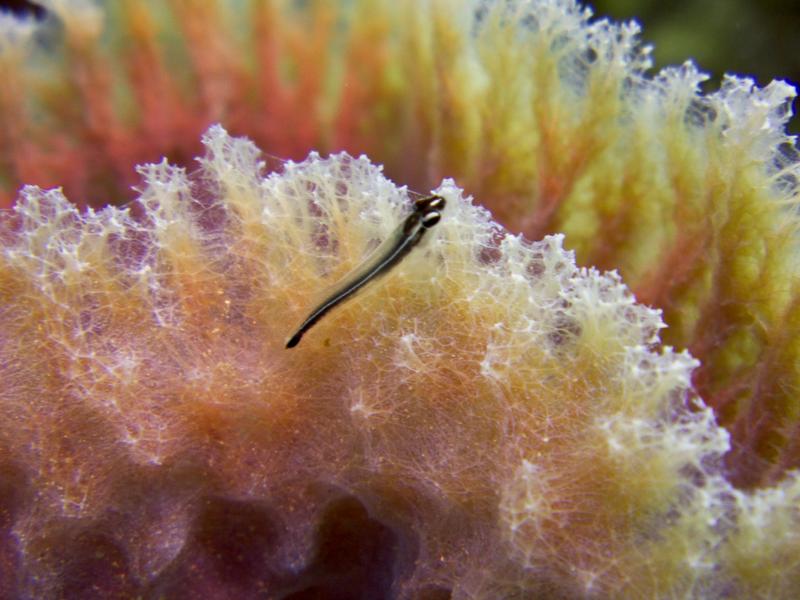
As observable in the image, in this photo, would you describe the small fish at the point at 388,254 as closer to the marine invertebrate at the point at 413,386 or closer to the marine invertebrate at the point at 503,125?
the marine invertebrate at the point at 413,386

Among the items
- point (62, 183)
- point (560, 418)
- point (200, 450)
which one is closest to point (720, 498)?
point (560, 418)

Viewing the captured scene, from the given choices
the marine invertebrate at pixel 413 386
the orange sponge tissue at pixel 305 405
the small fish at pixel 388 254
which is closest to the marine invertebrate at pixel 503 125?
the marine invertebrate at pixel 413 386

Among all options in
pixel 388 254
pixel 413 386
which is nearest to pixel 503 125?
pixel 388 254

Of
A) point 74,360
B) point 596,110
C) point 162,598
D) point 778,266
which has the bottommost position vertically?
point 162,598

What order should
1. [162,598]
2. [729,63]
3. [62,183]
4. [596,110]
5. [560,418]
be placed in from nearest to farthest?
[560,418], [162,598], [596,110], [62,183], [729,63]

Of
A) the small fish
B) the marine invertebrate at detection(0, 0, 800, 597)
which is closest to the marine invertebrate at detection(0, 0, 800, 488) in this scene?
the marine invertebrate at detection(0, 0, 800, 597)

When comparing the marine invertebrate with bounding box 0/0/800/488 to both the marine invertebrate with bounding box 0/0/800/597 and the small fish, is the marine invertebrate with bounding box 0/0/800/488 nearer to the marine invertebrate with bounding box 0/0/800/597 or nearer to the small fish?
the marine invertebrate with bounding box 0/0/800/597

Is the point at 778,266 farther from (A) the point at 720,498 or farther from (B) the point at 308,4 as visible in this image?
(B) the point at 308,4
